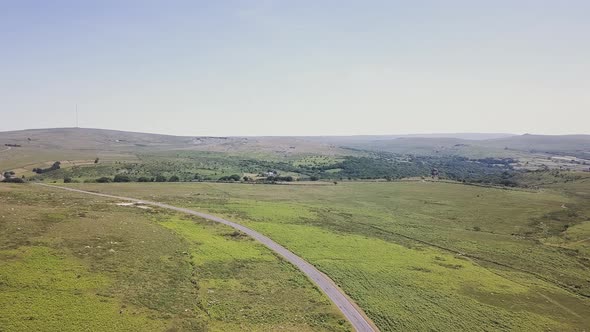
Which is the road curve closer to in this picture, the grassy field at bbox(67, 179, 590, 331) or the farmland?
the farmland

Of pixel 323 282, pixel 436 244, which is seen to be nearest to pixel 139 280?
pixel 323 282

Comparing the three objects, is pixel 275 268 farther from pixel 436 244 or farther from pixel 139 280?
pixel 436 244

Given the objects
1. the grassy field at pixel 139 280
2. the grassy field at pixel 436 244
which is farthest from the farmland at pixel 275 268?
the grassy field at pixel 436 244

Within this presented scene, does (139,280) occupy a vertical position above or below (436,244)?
above

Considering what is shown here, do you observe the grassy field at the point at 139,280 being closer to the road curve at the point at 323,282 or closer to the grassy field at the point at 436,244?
the road curve at the point at 323,282

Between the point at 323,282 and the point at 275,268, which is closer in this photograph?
the point at 323,282

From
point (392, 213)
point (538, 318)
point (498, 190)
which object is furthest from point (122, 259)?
point (498, 190)

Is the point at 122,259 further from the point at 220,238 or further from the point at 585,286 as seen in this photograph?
the point at 585,286
